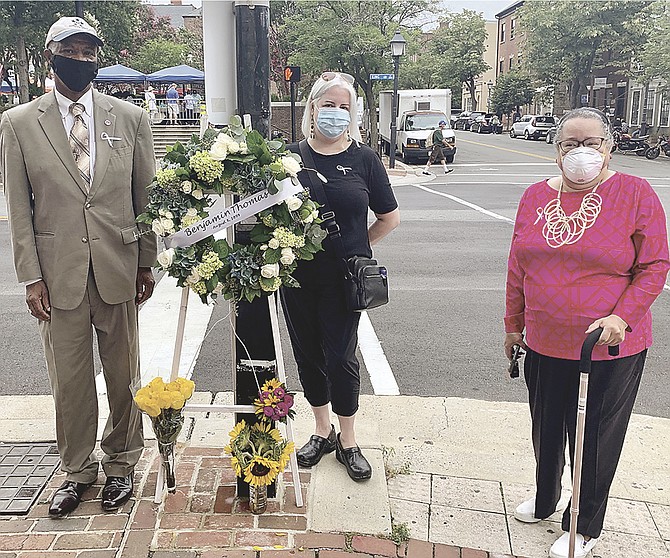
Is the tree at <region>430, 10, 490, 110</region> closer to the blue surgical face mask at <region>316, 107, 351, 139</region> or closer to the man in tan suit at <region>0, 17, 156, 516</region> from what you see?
the blue surgical face mask at <region>316, 107, 351, 139</region>

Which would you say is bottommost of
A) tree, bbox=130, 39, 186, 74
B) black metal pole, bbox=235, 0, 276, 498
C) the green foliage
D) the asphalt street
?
the asphalt street

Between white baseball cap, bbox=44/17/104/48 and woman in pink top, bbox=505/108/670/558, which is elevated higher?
white baseball cap, bbox=44/17/104/48

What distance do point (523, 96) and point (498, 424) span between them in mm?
63817

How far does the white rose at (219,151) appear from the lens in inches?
115

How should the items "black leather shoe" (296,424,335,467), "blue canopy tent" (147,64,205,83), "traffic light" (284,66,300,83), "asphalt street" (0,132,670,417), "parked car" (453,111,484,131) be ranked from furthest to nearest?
"parked car" (453,111,484,131) → "blue canopy tent" (147,64,205,83) → "traffic light" (284,66,300,83) → "asphalt street" (0,132,670,417) → "black leather shoe" (296,424,335,467)

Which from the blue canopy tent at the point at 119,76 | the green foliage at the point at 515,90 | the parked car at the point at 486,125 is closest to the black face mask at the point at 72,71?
the blue canopy tent at the point at 119,76

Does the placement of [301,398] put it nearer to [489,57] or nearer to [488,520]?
[488,520]

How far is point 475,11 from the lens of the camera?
216ft

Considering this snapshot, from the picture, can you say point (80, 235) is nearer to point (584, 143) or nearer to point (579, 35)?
point (584, 143)

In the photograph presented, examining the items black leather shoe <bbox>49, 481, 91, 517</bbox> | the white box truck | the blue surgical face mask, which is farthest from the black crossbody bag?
the white box truck

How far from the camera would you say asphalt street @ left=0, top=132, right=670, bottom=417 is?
17.8ft

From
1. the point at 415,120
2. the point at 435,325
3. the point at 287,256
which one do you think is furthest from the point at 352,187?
the point at 415,120

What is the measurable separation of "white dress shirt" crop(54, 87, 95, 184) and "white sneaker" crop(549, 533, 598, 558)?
9.11 feet

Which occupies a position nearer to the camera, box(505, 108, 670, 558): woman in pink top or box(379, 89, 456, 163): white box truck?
box(505, 108, 670, 558): woman in pink top
